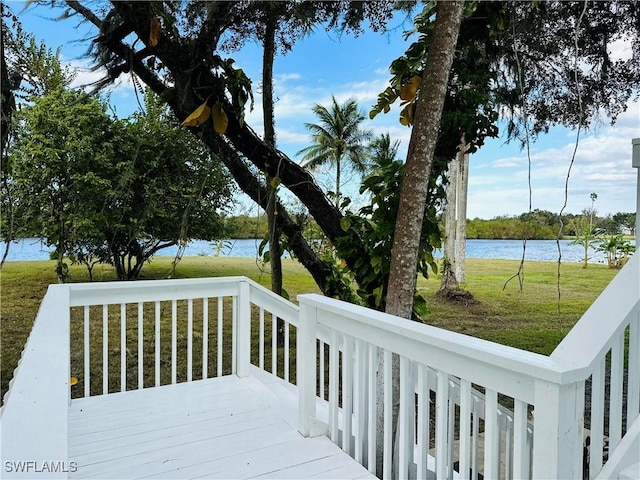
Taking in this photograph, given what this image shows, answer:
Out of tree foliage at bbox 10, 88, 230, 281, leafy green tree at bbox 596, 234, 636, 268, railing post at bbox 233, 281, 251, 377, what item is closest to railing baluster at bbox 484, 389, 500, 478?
railing post at bbox 233, 281, 251, 377

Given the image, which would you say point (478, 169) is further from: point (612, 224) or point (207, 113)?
point (207, 113)

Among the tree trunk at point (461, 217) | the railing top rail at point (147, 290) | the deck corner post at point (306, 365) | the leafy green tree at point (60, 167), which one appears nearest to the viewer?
the deck corner post at point (306, 365)

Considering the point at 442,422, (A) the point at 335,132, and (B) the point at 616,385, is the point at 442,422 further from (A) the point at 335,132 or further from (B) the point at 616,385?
(A) the point at 335,132

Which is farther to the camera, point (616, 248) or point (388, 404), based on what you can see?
point (616, 248)

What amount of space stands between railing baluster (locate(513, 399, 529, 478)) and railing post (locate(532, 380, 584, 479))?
0.33 feet

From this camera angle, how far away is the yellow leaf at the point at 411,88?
3.39 meters

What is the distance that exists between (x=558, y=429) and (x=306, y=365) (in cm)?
139

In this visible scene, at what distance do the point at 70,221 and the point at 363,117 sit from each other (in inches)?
308

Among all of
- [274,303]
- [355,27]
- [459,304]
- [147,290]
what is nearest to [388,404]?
[274,303]

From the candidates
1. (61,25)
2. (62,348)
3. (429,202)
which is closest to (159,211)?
(61,25)

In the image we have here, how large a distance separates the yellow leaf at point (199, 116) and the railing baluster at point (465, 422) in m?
3.04

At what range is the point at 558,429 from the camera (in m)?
0.98

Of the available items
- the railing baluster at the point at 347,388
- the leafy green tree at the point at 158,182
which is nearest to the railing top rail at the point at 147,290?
the railing baluster at the point at 347,388

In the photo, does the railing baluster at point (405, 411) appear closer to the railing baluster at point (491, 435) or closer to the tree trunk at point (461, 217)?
the railing baluster at point (491, 435)
